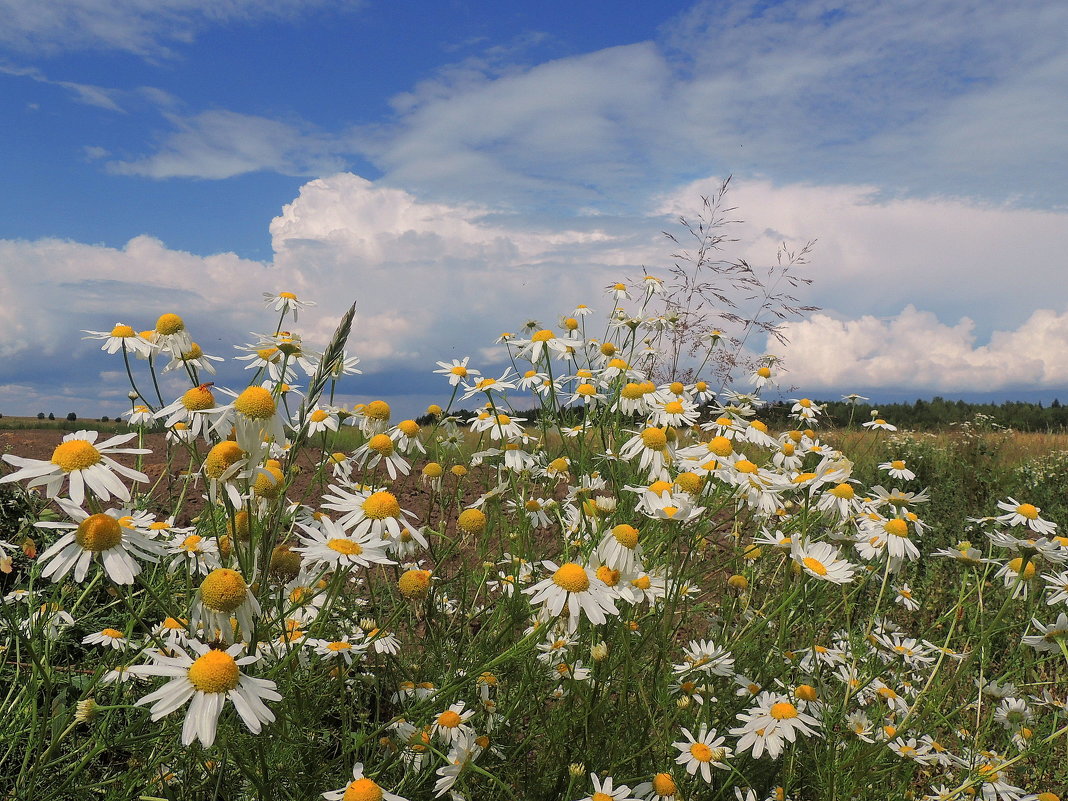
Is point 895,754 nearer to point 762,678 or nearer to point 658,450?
point 762,678

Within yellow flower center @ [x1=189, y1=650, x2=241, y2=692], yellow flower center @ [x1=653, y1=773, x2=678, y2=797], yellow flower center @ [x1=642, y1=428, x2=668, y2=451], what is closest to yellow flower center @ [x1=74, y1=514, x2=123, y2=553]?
yellow flower center @ [x1=189, y1=650, x2=241, y2=692]

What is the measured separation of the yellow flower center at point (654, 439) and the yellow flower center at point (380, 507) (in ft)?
3.38

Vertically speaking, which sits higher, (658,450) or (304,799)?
(658,450)

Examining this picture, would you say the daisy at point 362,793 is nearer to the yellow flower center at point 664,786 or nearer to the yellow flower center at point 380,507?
the yellow flower center at point 380,507

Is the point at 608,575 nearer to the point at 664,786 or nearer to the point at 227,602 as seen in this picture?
the point at 664,786

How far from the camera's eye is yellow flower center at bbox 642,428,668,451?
2.72 meters

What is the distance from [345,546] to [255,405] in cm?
42

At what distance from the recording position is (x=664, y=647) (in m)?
2.44

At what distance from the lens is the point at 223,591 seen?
1.47 metres

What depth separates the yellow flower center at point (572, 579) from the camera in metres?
1.99

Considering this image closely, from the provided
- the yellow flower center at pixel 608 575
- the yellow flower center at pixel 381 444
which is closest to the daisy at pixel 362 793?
the yellow flower center at pixel 608 575

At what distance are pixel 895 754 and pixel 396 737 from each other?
6.35 feet

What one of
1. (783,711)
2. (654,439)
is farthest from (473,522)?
(783,711)

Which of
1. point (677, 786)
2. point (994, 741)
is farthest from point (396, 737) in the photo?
point (994, 741)
